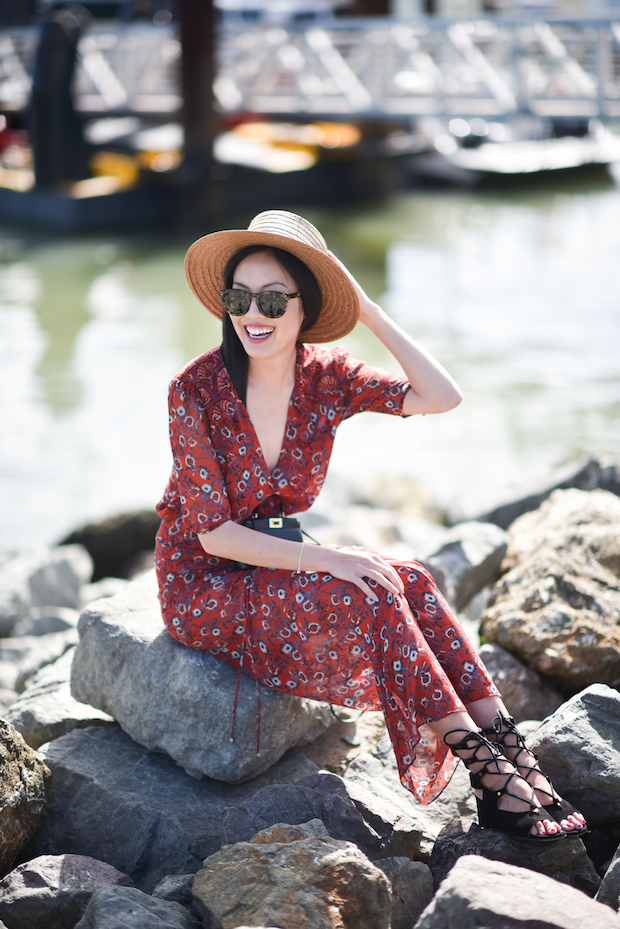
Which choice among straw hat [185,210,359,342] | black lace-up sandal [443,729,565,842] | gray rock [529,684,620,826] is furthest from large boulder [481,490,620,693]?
straw hat [185,210,359,342]

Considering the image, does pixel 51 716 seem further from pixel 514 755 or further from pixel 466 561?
pixel 466 561

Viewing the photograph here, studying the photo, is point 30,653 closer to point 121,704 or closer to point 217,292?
point 121,704

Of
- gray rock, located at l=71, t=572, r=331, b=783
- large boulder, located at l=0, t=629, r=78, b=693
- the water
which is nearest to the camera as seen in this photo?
gray rock, located at l=71, t=572, r=331, b=783

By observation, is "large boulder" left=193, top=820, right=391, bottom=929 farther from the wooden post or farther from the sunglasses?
the wooden post

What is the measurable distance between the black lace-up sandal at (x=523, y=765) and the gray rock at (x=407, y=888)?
11.4 inches

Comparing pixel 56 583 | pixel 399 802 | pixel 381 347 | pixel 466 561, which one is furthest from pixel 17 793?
pixel 381 347

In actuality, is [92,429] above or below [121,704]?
below

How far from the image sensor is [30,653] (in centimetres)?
377

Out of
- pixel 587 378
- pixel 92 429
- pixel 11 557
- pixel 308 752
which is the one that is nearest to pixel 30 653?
pixel 11 557

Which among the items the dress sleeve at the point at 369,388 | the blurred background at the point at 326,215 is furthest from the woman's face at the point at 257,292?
the blurred background at the point at 326,215

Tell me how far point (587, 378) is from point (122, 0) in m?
17.8

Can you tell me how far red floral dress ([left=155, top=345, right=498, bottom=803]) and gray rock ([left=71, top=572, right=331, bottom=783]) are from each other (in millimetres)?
57

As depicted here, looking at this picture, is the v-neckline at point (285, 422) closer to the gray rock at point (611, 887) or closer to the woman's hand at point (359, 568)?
the woman's hand at point (359, 568)

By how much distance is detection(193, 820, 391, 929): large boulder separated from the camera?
1762 mm
